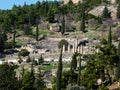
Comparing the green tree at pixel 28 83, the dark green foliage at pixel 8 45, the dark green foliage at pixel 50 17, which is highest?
the dark green foliage at pixel 50 17

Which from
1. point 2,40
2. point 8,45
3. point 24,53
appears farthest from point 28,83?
point 8,45

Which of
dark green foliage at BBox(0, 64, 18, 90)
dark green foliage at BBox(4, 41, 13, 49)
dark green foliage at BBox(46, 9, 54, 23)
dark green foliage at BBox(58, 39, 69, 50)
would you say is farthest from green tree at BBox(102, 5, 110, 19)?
dark green foliage at BBox(0, 64, 18, 90)

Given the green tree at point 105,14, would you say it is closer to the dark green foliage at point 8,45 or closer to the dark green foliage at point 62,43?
the dark green foliage at point 62,43

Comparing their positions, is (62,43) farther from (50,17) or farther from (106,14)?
(106,14)

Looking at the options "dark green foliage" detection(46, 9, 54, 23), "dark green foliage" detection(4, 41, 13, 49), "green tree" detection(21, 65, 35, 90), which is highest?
"dark green foliage" detection(46, 9, 54, 23)

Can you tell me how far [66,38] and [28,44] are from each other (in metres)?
6.80

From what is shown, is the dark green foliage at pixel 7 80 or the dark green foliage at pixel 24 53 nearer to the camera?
the dark green foliage at pixel 7 80

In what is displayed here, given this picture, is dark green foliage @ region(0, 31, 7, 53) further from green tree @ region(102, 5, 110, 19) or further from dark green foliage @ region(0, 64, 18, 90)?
dark green foliage @ region(0, 64, 18, 90)

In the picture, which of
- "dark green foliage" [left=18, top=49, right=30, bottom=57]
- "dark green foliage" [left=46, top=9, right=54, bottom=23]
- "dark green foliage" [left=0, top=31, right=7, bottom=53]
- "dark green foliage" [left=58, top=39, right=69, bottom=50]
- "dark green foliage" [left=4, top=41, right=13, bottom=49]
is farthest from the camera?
"dark green foliage" [left=46, top=9, right=54, bottom=23]

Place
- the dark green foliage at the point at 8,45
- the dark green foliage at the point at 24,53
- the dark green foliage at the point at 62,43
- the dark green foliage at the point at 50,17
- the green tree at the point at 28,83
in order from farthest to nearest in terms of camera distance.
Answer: the dark green foliage at the point at 50,17 < the dark green foliage at the point at 8,45 < the dark green foliage at the point at 62,43 < the dark green foliage at the point at 24,53 < the green tree at the point at 28,83

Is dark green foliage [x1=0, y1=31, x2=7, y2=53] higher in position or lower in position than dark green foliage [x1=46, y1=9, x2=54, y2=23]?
lower

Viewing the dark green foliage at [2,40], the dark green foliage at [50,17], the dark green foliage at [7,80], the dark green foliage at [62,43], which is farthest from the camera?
the dark green foliage at [50,17]

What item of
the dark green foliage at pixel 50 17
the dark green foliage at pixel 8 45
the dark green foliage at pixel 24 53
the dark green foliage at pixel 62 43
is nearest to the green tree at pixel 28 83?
the dark green foliage at pixel 24 53

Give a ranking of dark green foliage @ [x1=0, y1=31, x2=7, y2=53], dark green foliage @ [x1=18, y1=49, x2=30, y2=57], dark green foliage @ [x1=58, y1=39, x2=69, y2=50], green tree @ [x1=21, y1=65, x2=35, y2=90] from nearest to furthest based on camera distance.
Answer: green tree @ [x1=21, y1=65, x2=35, y2=90] → dark green foliage @ [x1=18, y1=49, x2=30, y2=57] → dark green foliage @ [x1=58, y1=39, x2=69, y2=50] → dark green foliage @ [x1=0, y1=31, x2=7, y2=53]
